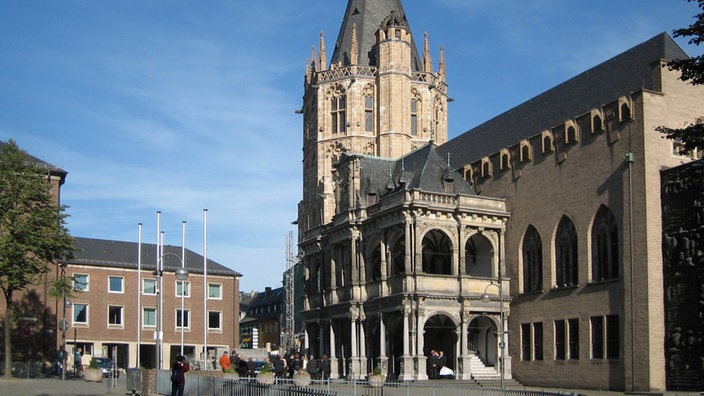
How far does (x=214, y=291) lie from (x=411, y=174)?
118ft

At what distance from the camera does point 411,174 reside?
5200 centimetres

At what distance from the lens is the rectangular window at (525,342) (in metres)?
47.8

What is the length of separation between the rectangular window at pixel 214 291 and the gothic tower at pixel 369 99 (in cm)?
992

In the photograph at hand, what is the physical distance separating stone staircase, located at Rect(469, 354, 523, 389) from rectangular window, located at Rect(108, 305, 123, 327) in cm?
3740

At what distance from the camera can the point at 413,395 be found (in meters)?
29.5

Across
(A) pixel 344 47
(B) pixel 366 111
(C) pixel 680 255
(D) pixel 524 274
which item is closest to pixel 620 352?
(C) pixel 680 255

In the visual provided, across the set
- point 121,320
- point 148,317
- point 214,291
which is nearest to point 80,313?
point 121,320

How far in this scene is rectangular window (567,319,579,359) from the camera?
44.3 m

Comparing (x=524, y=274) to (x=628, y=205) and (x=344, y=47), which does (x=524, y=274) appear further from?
(x=344, y=47)

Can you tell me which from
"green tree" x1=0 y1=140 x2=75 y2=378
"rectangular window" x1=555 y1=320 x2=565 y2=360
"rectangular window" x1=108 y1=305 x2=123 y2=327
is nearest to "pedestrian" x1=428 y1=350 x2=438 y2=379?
"rectangular window" x1=555 y1=320 x2=565 y2=360

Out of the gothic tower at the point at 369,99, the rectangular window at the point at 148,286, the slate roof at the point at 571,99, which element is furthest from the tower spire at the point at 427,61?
the rectangular window at the point at 148,286

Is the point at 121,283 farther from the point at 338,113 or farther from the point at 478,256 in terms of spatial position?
the point at 478,256

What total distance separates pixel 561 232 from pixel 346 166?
45.1 feet

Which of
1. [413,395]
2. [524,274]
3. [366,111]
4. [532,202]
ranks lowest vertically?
[413,395]
